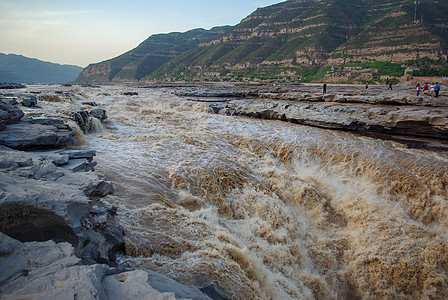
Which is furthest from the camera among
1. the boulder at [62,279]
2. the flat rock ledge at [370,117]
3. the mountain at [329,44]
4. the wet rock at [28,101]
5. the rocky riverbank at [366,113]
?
the mountain at [329,44]

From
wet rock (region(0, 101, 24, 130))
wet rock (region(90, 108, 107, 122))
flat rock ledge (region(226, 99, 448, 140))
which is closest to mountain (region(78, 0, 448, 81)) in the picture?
flat rock ledge (region(226, 99, 448, 140))

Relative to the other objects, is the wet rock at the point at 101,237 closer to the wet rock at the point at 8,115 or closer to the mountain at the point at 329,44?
the wet rock at the point at 8,115

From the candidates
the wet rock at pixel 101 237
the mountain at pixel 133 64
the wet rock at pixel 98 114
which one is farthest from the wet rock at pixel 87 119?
the mountain at pixel 133 64

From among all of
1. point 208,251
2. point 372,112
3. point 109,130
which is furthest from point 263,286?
point 372,112

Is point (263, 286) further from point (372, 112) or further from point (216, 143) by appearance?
point (372, 112)

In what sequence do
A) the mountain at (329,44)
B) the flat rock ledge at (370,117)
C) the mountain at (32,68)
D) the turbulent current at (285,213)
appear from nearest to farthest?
the turbulent current at (285,213) < the flat rock ledge at (370,117) < the mountain at (329,44) < the mountain at (32,68)

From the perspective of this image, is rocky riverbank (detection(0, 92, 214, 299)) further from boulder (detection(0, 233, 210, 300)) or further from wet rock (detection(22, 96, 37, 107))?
wet rock (detection(22, 96, 37, 107))

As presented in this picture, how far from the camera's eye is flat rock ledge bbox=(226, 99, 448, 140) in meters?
9.22

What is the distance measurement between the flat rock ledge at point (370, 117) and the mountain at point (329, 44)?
33.5 m

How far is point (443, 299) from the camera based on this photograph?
426 cm

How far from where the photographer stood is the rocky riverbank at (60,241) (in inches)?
76.9

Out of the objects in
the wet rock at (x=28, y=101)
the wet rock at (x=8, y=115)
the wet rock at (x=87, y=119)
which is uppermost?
the wet rock at (x=28, y=101)

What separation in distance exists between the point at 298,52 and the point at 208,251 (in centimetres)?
6509

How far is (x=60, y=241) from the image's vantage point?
258cm
